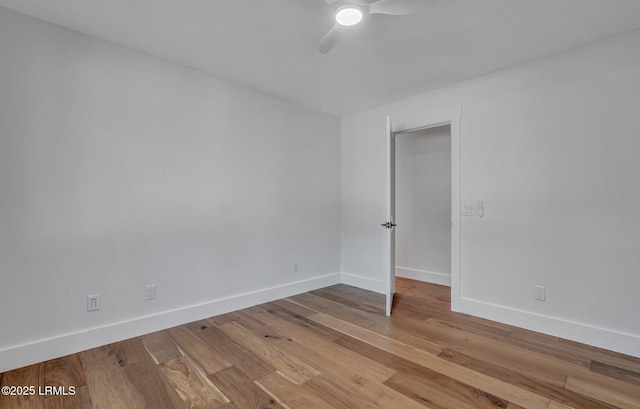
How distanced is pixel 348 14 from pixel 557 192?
2219 millimetres

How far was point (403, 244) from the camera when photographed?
15.5ft

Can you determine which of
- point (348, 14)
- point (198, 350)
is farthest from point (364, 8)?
point (198, 350)

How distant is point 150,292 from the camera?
8.39 ft

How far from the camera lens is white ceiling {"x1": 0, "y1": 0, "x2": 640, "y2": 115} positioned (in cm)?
196

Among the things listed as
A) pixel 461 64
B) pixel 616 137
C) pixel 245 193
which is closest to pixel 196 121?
pixel 245 193

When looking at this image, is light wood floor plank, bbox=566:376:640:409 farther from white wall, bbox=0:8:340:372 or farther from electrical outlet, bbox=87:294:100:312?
electrical outlet, bbox=87:294:100:312

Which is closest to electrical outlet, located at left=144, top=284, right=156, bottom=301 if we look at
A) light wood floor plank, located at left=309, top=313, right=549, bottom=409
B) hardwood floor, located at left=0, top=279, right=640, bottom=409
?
hardwood floor, located at left=0, top=279, right=640, bottom=409

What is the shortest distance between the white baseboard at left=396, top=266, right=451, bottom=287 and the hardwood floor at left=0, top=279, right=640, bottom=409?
142cm

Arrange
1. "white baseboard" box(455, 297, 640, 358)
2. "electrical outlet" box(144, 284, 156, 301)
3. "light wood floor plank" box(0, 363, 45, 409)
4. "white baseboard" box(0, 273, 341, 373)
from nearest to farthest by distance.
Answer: "light wood floor plank" box(0, 363, 45, 409) → "white baseboard" box(0, 273, 341, 373) → "white baseboard" box(455, 297, 640, 358) → "electrical outlet" box(144, 284, 156, 301)

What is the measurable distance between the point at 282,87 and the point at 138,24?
1.41m

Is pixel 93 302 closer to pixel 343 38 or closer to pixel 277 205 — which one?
pixel 277 205

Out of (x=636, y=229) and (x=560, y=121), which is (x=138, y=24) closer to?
(x=560, y=121)

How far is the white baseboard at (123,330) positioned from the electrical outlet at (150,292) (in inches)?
6.1

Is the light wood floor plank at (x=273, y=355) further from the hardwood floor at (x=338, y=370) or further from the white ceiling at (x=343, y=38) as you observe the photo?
the white ceiling at (x=343, y=38)
